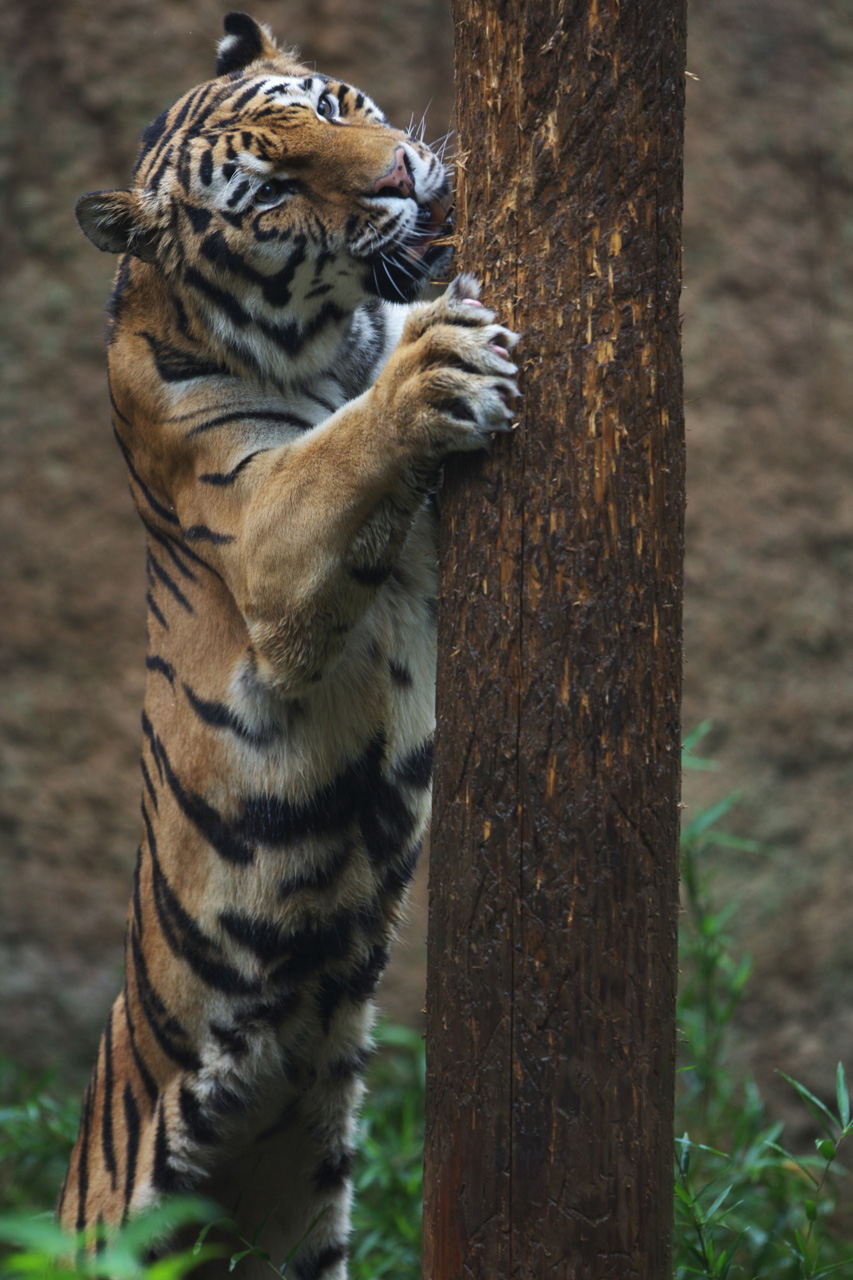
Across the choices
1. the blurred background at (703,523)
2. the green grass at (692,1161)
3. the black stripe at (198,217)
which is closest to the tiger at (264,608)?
the black stripe at (198,217)

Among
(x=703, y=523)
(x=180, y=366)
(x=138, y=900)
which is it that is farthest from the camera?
(x=703, y=523)

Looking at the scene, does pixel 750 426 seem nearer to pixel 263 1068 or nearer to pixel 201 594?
pixel 201 594

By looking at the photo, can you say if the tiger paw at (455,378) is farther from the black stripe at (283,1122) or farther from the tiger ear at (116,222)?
the black stripe at (283,1122)

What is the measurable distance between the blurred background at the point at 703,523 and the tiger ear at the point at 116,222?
7.85 feet

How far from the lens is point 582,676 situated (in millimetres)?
1655

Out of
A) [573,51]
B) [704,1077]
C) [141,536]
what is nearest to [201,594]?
[573,51]

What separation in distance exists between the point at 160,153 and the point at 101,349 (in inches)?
91.1

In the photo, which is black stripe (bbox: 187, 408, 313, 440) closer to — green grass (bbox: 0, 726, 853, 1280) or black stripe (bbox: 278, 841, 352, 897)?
black stripe (bbox: 278, 841, 352, 897)

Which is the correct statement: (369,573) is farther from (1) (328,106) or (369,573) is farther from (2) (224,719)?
(1) (328,106)

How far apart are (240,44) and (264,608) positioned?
4.45ft

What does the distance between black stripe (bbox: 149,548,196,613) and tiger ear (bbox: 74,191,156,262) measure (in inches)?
24.7

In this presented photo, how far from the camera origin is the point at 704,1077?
3396 mm

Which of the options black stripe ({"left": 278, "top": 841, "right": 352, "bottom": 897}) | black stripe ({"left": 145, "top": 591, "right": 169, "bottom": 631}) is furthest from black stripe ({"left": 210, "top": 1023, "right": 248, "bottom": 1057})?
black stripe ({"left": 145, "top": 591, "right": 169, "bottom": 631})

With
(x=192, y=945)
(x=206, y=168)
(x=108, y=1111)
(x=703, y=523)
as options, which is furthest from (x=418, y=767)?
(x=703, y=523)
